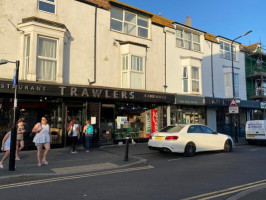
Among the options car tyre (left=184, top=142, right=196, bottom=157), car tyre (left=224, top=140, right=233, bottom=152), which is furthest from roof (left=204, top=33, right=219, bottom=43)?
car tyre (left=184, top=142, right=196, bottom=157)

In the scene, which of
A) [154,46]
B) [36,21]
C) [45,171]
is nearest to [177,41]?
[154,46]

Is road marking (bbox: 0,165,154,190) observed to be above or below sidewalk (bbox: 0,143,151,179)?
below

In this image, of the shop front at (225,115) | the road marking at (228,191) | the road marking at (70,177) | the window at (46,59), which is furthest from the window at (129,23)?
the road marking at (228,191)

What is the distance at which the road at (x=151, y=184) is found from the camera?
520cm

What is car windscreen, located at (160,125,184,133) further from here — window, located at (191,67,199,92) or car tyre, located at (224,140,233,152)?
window, located at (191,67,199,92)

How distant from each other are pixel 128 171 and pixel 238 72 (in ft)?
60.0

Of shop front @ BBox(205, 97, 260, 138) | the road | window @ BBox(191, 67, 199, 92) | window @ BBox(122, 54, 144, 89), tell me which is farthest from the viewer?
shop front @ BBox(205, 97, 260, 138)

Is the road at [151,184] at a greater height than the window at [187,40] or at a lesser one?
lesser

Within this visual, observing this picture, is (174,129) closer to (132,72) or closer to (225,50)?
(132,72)

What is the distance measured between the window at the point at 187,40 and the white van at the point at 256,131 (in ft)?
23.8

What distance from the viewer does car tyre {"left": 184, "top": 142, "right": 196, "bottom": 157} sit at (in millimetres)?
10602

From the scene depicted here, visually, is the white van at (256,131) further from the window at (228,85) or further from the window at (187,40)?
the window at (187,40)

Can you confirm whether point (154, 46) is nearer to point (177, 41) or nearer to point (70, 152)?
point (177, 41)

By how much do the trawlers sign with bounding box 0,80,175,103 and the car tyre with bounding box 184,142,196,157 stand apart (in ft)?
15.9
